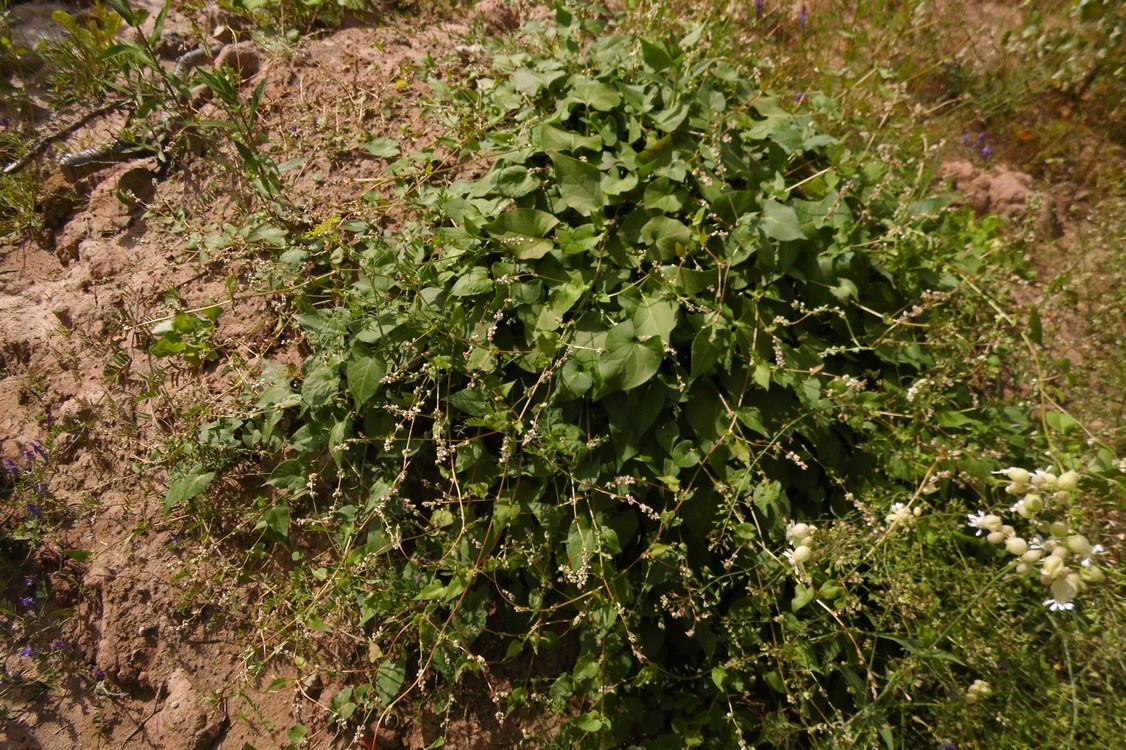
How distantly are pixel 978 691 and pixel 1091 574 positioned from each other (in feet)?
1.93

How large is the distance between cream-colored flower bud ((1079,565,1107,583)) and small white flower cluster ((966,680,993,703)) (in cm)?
50

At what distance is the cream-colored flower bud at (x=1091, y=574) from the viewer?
1.74 m

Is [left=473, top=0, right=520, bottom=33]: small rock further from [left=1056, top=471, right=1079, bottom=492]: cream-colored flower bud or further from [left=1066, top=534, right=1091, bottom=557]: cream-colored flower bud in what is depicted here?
[left=1066, top=534, right=1091, bottom=557]: cream-colored flower bud

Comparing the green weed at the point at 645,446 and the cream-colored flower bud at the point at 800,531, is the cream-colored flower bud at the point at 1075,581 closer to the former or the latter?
the green weed at the point at 645,446

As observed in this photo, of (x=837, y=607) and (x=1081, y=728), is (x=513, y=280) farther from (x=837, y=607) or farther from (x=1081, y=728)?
(x=1081, y=728)

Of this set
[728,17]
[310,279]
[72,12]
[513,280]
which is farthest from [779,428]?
[72,12]

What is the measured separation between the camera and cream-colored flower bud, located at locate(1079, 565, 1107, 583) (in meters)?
1.74

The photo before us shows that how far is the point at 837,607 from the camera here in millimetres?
2299

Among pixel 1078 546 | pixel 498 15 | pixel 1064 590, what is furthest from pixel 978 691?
pixel 498 15

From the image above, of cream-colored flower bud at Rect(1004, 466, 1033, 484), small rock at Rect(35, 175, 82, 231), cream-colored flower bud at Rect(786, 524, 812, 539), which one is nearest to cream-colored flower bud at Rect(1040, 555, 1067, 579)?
cream-colored flower bud at Rect(1004, 466, 1033, 484)

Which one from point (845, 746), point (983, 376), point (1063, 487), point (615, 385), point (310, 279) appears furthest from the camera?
point (983, 376)

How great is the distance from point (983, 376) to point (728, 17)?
2243 millimetres

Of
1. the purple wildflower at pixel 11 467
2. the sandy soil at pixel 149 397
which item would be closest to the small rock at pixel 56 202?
the sandy soil at pixel 149 397

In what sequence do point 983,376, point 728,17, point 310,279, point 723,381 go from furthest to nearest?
1. point 728,17
2. point 983,376
3. point 310,279
4. point 723,381
